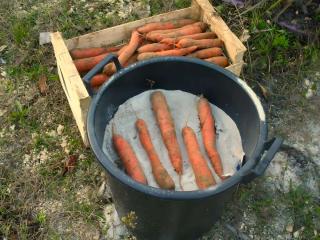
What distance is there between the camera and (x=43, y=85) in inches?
115

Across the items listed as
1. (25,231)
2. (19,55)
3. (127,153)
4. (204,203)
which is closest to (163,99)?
(127,153)

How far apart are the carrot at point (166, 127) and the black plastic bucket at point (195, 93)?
0.09 metres

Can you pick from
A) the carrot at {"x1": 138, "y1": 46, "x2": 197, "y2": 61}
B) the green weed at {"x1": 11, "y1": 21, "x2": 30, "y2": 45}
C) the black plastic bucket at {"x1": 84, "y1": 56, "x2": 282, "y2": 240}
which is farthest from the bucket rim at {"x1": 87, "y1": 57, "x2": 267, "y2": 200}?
the green weed at {"x1": 11, "y1": 21, "x2": 30, "y2": 45}

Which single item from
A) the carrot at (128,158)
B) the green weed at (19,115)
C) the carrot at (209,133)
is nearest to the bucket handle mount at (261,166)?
the carrot at (209,133)

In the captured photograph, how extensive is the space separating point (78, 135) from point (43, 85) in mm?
499

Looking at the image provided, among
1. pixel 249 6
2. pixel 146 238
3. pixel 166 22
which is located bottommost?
pixel 146 238

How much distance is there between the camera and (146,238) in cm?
223

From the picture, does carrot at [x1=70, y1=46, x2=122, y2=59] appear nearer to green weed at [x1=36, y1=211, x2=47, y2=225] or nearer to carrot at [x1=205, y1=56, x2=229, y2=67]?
carrot at [x1=205, y1=56, x2=229, y2=67]

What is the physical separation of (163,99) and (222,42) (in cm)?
69

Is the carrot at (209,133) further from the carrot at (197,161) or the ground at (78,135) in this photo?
the ground at (78,135)

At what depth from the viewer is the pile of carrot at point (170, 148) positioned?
6.56 feet

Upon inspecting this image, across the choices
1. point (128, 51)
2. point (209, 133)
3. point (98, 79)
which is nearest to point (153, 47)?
point (128, 51)

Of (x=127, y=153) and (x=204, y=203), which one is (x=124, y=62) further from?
(x=204, y=203)

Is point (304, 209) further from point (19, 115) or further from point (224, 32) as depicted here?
point (19, 115)
